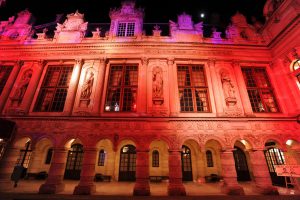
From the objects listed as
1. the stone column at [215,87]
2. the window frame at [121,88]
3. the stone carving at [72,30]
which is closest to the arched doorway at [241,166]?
the stone column at [215,87]

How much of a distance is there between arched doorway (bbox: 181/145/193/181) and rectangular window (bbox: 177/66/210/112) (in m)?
5.52

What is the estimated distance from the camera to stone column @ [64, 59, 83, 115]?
1161cm

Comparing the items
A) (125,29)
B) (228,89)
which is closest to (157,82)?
(228,89)

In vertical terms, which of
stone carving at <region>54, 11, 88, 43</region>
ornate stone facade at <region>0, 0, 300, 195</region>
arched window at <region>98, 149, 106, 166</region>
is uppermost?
stone carving at <region>54, 11, 88, 43</region>

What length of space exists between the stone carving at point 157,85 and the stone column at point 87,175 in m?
5.44

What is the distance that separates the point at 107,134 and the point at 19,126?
6297 millimetres

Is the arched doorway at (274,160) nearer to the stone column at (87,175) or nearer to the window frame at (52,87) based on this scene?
the stone column at (87,175)

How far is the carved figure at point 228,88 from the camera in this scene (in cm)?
1182

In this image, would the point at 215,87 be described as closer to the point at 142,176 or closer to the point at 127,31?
the point at 142,176

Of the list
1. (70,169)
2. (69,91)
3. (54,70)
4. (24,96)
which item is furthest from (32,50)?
(70,169)

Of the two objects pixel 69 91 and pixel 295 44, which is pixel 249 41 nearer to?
pixel 295 44

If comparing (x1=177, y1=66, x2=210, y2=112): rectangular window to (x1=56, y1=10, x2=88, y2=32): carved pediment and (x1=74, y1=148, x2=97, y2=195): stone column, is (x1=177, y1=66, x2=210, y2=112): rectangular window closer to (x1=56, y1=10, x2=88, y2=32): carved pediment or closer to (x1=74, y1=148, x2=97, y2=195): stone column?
(x1=74, y1=148, x2=97, y2=195): stone column

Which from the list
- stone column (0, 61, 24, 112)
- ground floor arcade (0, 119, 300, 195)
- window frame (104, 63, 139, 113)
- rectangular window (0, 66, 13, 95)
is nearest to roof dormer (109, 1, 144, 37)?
window frame (104, 63, 139, 113)

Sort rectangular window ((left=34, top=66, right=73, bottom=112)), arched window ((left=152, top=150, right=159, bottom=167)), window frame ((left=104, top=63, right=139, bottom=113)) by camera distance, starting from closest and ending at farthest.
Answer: window frame ((left=104, top=63, right=139, bottom=113)) → rectangular window ((left=34, top=66, right=73, bottom=112)) → arched window ((left=152, top=150, right=159, bottom=167))
